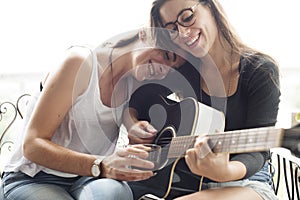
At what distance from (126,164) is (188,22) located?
0.41 meters

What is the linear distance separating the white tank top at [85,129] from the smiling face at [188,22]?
0.23 m

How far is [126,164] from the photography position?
3.64 feet

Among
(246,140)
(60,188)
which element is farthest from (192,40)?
(60,188)

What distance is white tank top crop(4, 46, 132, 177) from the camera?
3.86ft

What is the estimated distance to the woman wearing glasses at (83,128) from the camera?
1109 millimetres

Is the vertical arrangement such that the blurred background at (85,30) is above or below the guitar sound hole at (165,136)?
above

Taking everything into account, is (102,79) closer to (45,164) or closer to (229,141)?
(45,164)

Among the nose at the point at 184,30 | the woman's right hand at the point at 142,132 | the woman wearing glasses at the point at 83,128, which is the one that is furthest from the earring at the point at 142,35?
the woman's right hand at the point at 142,132

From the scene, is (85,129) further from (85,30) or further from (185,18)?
(85,30)

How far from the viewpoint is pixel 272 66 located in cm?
117

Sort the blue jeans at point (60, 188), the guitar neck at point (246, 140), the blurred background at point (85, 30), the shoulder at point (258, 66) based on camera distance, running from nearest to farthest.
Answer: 1. the guitar neck at point (246, 140)
2. the blue jeans at point (60, 188)
3. the shoulder at point (258, 66)
4. the blurred background at point (85, 30)

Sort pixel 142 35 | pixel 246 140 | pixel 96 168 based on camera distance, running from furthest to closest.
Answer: pixel 142 35 < pixel 96 168 < pixel 246 140

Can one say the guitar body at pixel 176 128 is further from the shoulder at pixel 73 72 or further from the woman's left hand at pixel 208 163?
the shoulder at pixel 73 72

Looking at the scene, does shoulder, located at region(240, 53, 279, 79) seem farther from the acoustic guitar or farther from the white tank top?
the white tank top
